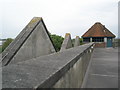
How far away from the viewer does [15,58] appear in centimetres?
526

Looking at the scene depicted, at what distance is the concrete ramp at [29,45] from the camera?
526 centimetres

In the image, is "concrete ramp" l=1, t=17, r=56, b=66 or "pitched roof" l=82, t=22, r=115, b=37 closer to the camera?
"concrete ramp" l=1, t=17, r=56, b=66

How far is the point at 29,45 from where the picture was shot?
651cm

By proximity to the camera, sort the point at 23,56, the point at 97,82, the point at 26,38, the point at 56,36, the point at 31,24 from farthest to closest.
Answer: the point at 56,36, the point at 31,24, the point at 26,38, the point at 23,56, the point at 97,82

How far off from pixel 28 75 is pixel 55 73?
1.10 ft

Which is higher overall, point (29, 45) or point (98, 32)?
point (98, 32)

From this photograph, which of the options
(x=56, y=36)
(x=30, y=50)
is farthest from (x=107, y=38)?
(x=30, y=50)

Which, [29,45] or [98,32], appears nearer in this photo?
[29,45]

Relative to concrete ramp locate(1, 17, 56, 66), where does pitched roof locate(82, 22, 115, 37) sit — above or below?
above

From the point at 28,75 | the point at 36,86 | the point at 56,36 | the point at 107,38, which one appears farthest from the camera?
the point at 107,38

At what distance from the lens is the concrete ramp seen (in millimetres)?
5258

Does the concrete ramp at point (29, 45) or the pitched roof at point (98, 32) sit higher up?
the pitched roof at point (98, 32)

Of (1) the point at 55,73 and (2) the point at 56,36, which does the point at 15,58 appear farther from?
(2) the point at 56,36

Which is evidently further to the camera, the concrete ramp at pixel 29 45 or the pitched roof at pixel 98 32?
the pitched roof at pixel 98 32
